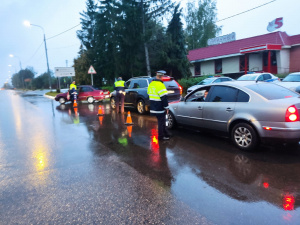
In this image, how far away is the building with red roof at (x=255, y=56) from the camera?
23.0m

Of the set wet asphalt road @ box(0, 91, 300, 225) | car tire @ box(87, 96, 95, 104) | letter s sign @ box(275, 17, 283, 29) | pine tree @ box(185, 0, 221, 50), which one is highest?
pine tree @ box(185, 0, 221, 50)

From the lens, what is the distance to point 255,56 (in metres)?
25.2

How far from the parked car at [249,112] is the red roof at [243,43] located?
21.0m

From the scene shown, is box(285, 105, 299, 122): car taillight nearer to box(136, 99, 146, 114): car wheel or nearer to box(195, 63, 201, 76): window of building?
box(136, 99, 146, 114): car wheel

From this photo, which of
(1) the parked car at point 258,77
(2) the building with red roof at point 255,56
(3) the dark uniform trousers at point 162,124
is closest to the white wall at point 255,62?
(2) the building with red roof at point 255,56

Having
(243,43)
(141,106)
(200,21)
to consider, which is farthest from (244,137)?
(200,21)

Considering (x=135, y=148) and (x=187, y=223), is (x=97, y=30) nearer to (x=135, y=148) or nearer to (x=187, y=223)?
(x=135, y=148)

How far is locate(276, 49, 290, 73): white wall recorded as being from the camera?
75.6 ft

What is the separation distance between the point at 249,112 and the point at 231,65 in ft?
80.3

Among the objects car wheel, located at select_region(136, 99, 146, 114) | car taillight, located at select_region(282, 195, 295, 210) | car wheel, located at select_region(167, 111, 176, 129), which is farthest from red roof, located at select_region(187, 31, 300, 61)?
car taillight, located at select_region(282, 195, 295, 210)

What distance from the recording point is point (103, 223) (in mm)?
2848

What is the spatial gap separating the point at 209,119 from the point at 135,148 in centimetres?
211

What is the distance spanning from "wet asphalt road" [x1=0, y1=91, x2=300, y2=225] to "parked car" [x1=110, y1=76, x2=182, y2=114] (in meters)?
4.31

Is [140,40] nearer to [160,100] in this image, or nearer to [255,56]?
[255,56]
